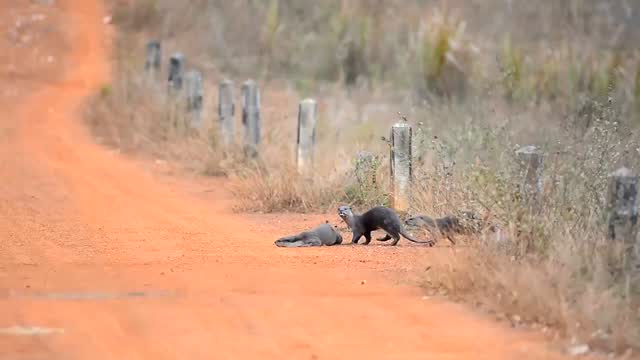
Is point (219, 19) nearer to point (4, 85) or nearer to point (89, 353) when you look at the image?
point (4, 85)

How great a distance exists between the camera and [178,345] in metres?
7.16

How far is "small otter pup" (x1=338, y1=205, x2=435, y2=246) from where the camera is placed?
10.7 meters

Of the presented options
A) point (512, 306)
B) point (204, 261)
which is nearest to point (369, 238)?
point (204, 261)

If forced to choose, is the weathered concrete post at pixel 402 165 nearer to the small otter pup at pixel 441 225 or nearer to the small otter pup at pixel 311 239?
the small otter pup at pixel 441 225

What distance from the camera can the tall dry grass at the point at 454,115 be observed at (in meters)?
8.19

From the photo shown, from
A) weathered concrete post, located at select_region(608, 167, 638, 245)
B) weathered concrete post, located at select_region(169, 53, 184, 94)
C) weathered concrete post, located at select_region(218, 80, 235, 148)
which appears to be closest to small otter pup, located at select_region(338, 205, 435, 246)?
weathered concrete post, located at select_region(608, 167, 638, 245)

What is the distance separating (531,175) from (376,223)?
5.74 ft

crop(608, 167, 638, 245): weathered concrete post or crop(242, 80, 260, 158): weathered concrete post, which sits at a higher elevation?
crop(608, 167, 638, 245): weathered concrete post

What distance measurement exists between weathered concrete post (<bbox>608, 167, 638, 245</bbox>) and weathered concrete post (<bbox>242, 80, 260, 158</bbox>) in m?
7.99

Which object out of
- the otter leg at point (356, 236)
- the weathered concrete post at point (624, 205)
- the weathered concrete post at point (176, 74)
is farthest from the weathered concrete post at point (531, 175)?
the weathered concrete post at point (176, 74)

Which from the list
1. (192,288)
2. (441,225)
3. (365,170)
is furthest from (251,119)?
(192,288)

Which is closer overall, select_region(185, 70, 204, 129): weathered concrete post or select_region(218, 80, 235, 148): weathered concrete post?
select_region(218, 80, 235, 148): weathered concrete post

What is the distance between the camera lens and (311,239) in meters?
10.7

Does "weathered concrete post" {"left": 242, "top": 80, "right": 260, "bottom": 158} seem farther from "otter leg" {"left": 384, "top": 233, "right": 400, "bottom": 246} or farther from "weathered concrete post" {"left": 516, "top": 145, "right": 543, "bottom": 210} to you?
"weathered concrete post" {"left": 516, "top": 145, "right": 543, "bottom": 210}
